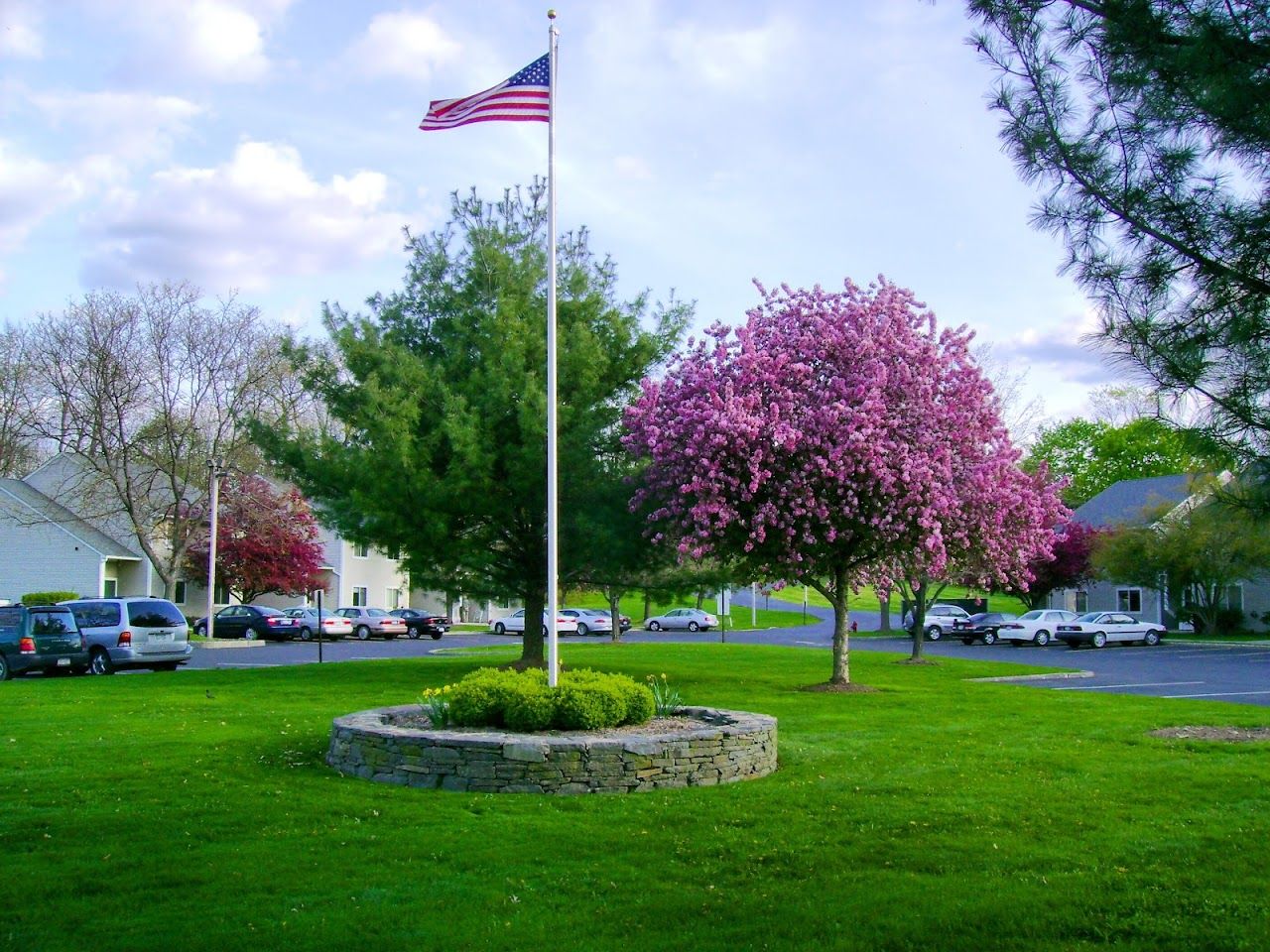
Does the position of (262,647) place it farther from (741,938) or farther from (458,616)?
(741,938)

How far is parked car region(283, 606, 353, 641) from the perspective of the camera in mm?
45812

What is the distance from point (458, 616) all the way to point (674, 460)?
51920 millimetres

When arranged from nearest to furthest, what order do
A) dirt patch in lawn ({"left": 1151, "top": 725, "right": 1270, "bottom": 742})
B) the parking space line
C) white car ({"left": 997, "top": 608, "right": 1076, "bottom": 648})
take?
dirt patch in lawn ({"left": 1151, "top": 725, "right": 1270, "bottom": 742}), the parking space line, white car ({"left": 997, "top": 608, "right": 1076, "bottom": 648})

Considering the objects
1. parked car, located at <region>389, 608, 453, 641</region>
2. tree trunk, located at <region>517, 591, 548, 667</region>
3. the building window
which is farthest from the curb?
the building window

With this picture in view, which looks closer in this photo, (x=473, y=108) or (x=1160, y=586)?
(x=473, y=108)

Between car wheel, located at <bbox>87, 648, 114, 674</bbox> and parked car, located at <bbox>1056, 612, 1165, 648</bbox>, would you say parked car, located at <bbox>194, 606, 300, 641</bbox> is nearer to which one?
car wheel, located at <bbox>87, 648, 114, 674</bbox>

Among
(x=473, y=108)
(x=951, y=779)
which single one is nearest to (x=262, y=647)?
(x=473, y=108)

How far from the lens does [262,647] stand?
133ft

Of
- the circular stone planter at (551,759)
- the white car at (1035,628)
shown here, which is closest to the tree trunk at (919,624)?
the white car at (1035,628)

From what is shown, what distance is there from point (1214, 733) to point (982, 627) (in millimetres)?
34904

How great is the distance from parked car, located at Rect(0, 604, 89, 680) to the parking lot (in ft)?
15.2

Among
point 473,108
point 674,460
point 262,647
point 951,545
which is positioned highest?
point 473,108

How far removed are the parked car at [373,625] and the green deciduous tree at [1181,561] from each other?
29.4m

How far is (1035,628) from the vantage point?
4628 centimetres
